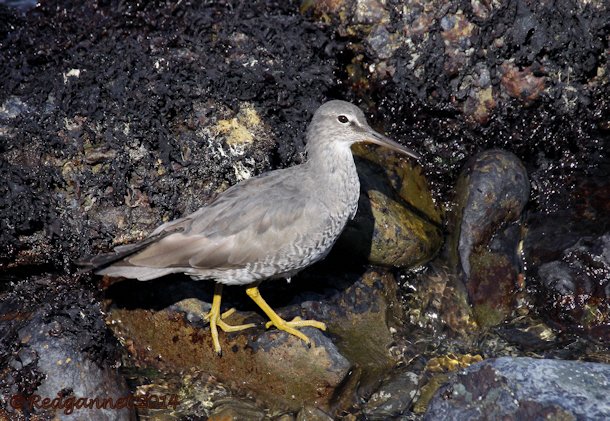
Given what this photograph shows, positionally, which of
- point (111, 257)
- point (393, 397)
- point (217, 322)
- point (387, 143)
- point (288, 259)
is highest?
point (387, 143)

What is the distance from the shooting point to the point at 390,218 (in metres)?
6.43

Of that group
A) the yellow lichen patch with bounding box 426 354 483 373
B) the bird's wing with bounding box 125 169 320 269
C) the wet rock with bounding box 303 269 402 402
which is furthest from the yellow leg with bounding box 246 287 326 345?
the yellow lichen patch with bounding box 426 354 483 373

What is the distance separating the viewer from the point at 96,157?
6.39 m

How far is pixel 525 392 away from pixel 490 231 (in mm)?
2105

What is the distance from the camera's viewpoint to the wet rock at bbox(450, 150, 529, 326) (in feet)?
20.8

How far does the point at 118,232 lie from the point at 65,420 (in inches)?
65.2

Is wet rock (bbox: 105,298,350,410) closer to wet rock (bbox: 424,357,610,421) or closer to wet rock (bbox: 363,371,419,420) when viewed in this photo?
wet rock (bbox: 363,371,419,420)

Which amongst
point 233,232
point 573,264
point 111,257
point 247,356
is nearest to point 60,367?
point 111,257

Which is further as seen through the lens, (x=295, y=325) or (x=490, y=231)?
(x=490, y=231)

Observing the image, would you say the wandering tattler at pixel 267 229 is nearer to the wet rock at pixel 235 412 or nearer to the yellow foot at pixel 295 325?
the yellow foot at pixel 295 325

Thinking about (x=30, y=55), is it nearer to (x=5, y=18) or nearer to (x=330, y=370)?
(x=5, y=18)

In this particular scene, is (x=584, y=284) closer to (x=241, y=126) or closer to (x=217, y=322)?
(x=217, y=322)

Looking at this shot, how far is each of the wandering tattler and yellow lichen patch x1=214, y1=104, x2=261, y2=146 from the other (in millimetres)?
695

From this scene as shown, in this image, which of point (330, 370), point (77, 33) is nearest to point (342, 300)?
point (330, 370)
